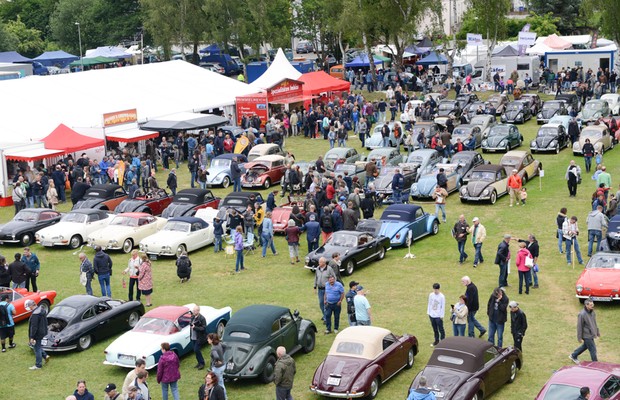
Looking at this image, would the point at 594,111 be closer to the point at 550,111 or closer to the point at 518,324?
the point at 550,111

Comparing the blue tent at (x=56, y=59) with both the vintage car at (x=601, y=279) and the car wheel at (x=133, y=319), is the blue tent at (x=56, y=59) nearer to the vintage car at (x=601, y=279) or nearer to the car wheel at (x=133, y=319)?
the car wheel at (x=133, y=319)

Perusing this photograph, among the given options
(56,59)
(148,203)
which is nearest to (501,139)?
(148,203)

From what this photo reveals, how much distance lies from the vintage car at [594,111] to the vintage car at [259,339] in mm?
28302

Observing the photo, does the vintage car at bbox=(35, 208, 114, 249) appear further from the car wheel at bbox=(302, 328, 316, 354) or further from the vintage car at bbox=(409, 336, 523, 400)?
the vintage car at bbox=(409, 336, 523, 400)

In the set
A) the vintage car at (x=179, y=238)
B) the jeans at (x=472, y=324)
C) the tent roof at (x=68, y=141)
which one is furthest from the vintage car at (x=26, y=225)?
the jeans at (x=472, y=324)

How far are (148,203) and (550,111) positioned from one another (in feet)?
73.2

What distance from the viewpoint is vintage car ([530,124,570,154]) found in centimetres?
3928

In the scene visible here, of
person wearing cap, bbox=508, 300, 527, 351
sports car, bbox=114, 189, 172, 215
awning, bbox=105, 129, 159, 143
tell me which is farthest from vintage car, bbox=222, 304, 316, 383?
awning, bbox=105, 129, 159, 143

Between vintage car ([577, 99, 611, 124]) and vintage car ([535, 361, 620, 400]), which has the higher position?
vintage car ([577, 99, 611, 124])

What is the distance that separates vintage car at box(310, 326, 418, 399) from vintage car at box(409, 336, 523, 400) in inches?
43.0

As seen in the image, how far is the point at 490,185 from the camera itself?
32.3m

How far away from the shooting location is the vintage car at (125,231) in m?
29.5

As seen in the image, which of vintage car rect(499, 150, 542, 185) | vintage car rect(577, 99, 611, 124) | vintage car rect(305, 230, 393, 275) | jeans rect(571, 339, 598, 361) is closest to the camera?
jeans rect(571, 339, 598, 361)

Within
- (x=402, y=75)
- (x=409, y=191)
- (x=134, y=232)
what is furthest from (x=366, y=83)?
(x=134, y=232)
